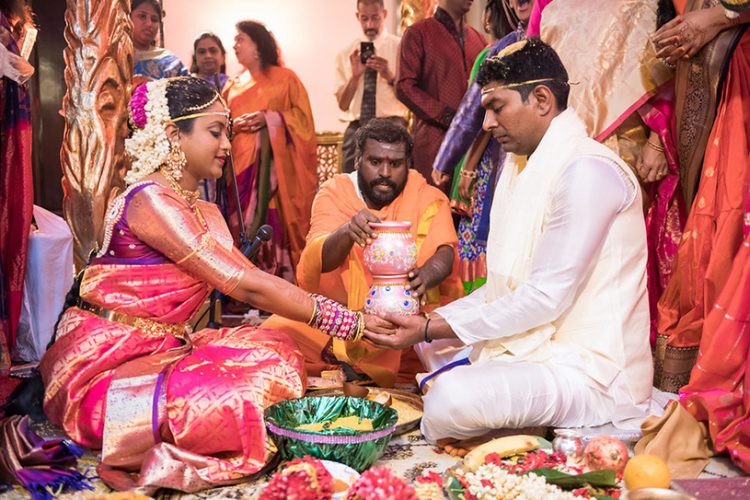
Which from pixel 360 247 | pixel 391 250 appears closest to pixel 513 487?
pixel 391 250

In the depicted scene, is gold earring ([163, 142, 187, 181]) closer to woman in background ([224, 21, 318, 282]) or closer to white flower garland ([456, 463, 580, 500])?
white flower garland ([456, 463, 580, 500])

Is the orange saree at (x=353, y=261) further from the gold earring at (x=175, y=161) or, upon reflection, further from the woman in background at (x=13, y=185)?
the woman in background at (x=13, y=185)

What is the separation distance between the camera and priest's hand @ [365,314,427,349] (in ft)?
10.5

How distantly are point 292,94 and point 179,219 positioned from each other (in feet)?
14.3

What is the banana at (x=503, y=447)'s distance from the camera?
8.87 feet

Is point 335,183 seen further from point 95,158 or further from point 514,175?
point 95,158

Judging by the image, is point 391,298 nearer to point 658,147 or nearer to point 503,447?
point 503,447

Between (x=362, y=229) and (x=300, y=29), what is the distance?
20.3 feet

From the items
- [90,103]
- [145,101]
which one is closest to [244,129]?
[90,103]

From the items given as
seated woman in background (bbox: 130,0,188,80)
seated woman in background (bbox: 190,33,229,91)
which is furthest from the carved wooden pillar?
seated woman in background (bbox: 190,33,229,91)

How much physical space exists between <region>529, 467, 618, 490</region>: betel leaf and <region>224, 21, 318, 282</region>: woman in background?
4.67 metres

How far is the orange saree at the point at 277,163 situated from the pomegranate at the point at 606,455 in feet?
14.8

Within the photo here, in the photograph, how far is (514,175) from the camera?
3395 millimetres

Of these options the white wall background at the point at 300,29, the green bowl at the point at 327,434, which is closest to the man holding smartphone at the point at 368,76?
the white wall background at the point at 300,29
